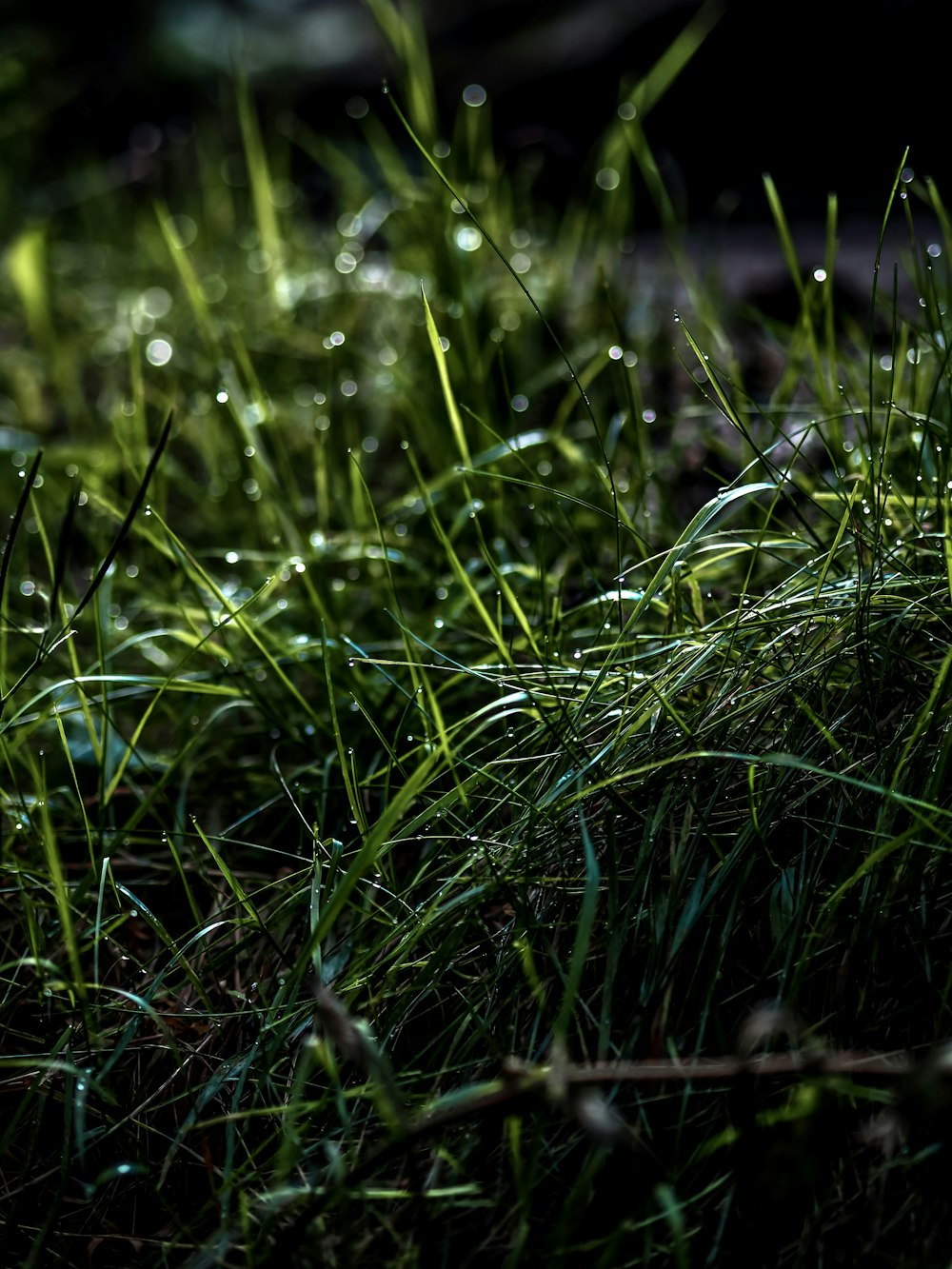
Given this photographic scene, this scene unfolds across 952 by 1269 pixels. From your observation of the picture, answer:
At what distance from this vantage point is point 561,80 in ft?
10.1

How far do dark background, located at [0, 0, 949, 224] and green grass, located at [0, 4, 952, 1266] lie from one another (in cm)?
85

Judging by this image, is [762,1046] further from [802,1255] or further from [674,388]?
[674,388]

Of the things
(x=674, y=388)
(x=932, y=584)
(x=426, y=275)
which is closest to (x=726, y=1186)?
(x=932, y=584)

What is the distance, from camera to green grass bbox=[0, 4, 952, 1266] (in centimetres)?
73

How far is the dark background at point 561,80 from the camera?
244 cm

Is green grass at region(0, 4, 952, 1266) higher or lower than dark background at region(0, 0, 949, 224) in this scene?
lower

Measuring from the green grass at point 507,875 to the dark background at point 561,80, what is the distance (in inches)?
33.5

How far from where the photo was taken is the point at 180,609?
1.20 m

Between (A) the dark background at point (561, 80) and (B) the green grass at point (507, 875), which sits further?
(A) the dark background at point (561, 80)

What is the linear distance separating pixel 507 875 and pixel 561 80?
9.33ft

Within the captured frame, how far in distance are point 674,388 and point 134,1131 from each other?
4.50ft

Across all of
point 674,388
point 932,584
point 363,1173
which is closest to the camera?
point 363,1173

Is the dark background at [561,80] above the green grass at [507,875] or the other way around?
above

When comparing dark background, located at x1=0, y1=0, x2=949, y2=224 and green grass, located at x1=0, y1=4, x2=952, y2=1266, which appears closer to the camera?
green grass, located at x1=0, y1=4, x2=952, y2=1266
